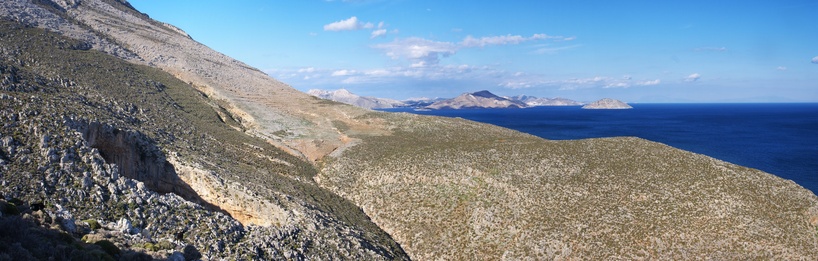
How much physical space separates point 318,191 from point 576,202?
28.4m

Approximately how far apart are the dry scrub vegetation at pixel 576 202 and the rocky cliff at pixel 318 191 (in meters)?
0.18

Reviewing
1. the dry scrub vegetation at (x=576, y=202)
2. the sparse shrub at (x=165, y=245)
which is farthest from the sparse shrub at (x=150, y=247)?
the dry scrub vegetation at (x=576, y=202)

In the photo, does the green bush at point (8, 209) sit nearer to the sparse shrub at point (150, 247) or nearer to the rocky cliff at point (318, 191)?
the rocky cliff at point (318, 191)

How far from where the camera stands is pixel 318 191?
52.4 m

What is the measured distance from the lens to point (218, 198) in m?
42.0

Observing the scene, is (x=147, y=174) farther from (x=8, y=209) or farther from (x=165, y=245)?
(x=8, y=209)

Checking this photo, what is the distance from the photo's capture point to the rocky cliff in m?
30.3

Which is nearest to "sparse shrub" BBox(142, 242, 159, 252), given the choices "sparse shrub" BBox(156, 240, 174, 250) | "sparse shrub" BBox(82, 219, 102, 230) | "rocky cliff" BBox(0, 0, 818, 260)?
"rocky cliff" BBox(0, 0, 818, 260)

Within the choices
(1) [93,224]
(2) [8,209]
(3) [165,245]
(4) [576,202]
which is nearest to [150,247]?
(3) [165,245]

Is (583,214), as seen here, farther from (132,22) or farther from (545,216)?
(132,22)

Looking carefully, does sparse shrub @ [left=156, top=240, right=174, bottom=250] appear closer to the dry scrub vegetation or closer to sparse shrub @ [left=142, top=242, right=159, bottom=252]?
sparse shrub @ [left=142, top=242, right=159, bottom=252]

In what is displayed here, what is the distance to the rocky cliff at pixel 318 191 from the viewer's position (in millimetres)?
30297

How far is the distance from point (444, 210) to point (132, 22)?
118 meters

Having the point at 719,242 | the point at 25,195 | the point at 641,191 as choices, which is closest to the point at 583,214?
the point at 641,191
